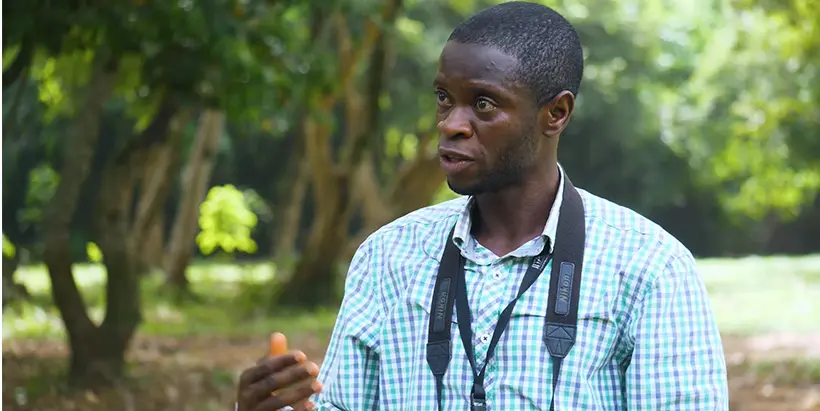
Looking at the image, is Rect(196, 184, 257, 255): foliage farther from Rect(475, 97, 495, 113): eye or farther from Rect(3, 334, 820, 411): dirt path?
Rect(475, 97, 495, 113): eye

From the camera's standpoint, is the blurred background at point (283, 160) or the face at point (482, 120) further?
the blurred background at point (283, 160)

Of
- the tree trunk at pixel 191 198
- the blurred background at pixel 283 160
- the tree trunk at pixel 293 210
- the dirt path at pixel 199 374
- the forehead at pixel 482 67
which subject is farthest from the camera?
the tree trunk at pixel 293 210

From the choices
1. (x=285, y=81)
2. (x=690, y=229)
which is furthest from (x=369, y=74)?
(x=690, y=229)

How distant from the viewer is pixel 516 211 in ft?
7.38

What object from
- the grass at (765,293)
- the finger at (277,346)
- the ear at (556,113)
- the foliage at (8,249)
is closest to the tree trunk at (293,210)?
the grass at (765,293)

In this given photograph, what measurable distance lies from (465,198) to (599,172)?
2808 centimetres

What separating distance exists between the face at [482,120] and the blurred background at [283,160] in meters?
5.61

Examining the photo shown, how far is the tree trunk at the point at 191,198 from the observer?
58.7ft

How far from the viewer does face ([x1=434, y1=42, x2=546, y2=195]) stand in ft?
7.03

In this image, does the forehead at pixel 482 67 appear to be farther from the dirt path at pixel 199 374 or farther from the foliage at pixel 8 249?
the foliage at pixel 8 249

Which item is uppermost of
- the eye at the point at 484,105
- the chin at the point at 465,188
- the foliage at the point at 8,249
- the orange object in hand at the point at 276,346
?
the foliage at the point at 8,249

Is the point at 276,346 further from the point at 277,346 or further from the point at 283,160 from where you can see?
the point at 283,160

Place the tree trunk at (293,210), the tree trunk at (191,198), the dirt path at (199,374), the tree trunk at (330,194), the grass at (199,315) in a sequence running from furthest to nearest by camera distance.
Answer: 1. the tree trunk at (293,210)
2. the tree trunk at (191,198)
3. the tree trunk at (330,194)
4. the grass at (199,315)
5. the dirt path at (199,374)

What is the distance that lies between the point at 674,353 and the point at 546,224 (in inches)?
12.4
